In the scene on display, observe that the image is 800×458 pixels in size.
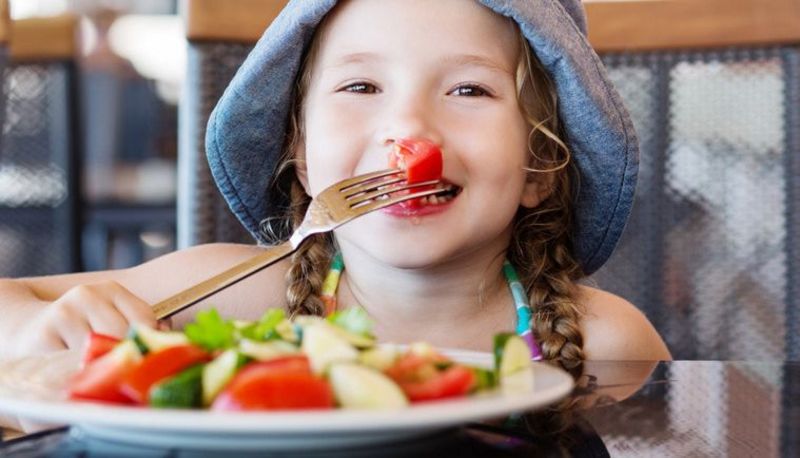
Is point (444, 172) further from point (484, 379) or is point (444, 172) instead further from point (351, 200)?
point (484, 379)

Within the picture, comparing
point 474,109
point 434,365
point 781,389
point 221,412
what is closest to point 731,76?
point 474,109

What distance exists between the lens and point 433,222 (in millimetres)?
1314

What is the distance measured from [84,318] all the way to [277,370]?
21.5 inches

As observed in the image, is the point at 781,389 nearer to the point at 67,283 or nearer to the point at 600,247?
the point at 600,247

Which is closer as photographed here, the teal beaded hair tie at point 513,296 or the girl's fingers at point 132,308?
the girl's fingers at point 132,308

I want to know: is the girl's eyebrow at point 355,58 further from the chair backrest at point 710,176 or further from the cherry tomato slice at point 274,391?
the cherry tomato slice at point 274,391

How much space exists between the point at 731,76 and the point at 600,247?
0.42m

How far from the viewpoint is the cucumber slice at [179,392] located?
1.93ft

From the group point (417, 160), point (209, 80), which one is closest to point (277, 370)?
point (417, 160)

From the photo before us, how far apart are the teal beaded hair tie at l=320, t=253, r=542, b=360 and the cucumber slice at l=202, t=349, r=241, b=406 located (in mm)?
881

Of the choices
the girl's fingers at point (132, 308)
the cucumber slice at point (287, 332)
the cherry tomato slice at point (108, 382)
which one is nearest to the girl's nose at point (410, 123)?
the girl's fingers at point (132, 308)

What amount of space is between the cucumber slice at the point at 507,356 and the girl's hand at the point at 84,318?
43 centimetres

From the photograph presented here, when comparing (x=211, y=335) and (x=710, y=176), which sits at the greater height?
(x=710, y=176)

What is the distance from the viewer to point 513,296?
1543 mm
